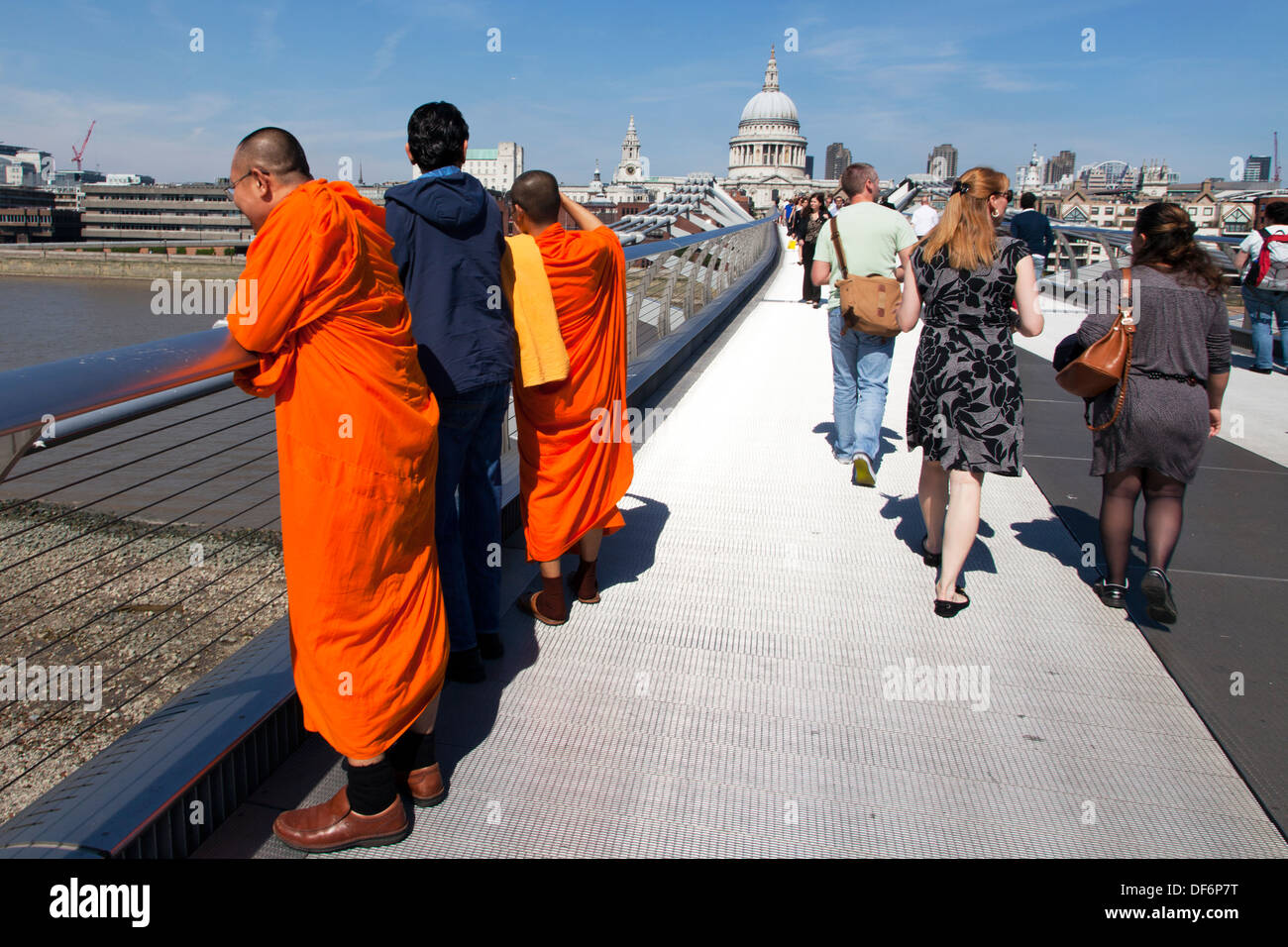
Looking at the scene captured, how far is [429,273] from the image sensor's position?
2695 millimetres

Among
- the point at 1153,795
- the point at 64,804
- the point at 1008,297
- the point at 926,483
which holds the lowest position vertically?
the point at 1153,795

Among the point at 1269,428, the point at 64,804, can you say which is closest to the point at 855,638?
the point at 64,804

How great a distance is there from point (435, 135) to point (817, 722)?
201 cm

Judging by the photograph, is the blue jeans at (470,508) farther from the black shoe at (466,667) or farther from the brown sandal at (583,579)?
the brown sandal at (583,579)

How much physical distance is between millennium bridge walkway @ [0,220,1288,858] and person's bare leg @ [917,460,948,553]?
0.48ft

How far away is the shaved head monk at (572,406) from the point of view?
10.5 ft

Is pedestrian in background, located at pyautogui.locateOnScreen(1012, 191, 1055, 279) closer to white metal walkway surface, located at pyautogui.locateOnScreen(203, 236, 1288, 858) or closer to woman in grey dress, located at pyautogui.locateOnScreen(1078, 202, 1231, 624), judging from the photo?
white metal walkway surface, located at pyautogui.locateOnScreen(203, 236, 1288, 858)

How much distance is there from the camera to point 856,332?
564 cm

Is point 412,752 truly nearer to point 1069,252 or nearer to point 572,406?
point 572,406

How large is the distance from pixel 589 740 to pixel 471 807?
16.9 inches

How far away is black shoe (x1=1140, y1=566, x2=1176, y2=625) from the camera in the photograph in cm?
356

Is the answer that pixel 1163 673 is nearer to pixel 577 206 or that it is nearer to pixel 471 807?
pixel 471 807

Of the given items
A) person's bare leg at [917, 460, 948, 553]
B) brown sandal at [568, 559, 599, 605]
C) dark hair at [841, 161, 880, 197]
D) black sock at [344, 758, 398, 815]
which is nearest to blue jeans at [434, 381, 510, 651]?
brown sandal at [568, 559, 599, 605]

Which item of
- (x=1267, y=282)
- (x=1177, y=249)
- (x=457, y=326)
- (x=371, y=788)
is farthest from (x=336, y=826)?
(x=1267, y=282)
